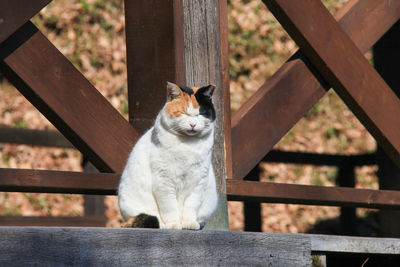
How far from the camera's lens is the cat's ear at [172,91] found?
2.70 meters

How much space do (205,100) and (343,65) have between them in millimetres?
998

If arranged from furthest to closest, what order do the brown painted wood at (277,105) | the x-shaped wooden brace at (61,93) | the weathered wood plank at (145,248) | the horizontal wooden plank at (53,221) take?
the horizontal wooden plank at (53,221) < the brown painted wood at (277,105) < the x-shaped wooden brace at (61,93) < the weathered wood plank at (145,248)

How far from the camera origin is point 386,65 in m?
4.86

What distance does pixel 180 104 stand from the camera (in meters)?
2.72

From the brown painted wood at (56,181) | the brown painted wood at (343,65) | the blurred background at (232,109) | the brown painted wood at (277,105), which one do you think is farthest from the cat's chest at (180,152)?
the blurred background at (232,109)

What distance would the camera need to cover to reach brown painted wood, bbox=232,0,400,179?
3.26m

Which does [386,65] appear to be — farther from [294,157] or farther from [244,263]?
[244,263]

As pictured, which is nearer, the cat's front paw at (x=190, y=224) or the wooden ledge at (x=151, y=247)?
the wooden ledge at (x=151, y=247)

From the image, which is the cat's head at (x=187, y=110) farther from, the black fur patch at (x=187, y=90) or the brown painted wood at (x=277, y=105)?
the brown painted wood at (x=277, y=105)

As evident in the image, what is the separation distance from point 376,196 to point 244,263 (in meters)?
1.46

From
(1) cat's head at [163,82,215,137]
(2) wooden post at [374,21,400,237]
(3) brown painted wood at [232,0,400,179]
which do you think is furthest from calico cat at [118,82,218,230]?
(2) wooden post at [374,21,400,237]

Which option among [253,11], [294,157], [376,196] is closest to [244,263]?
[376,196]

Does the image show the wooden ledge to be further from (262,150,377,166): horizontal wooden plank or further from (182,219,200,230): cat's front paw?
(262,150,377,166): horizontal wooden plank

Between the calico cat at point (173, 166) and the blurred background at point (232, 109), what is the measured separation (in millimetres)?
4442
